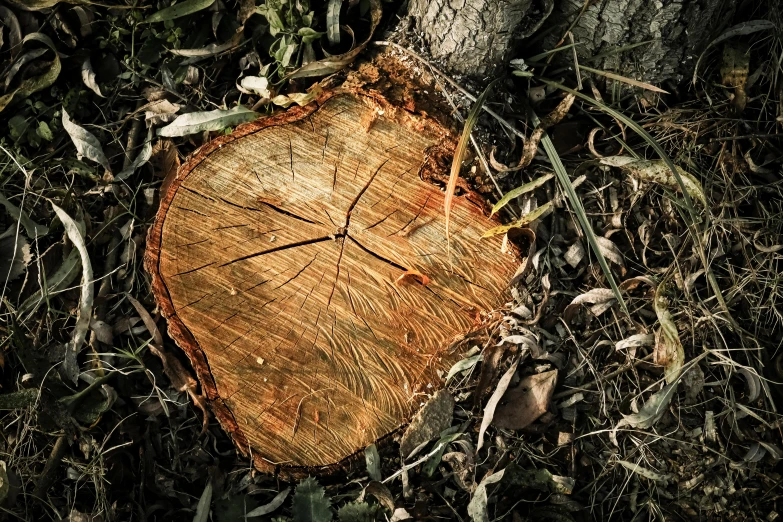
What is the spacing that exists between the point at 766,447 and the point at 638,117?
96 cm

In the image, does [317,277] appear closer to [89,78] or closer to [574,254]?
[574,254]

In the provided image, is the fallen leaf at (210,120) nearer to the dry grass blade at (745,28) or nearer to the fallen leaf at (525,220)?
the fallen leaf at (525,220)

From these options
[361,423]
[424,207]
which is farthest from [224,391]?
[424,207]

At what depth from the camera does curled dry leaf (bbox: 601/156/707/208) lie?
1711 millimetres

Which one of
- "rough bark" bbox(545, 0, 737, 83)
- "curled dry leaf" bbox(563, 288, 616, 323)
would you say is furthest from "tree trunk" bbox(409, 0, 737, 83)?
"curled dry leaf" bbox(563, 288, 616, 323)

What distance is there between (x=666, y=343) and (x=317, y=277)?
91 cm

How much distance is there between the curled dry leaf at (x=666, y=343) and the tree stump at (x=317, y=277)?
43 cm

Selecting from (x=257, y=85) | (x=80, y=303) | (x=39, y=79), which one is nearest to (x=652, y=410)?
(x=257, y=85)

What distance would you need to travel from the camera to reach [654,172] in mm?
1740

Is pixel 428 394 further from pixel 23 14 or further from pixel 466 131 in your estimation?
pixel 23 14

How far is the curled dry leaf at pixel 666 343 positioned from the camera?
1648mm

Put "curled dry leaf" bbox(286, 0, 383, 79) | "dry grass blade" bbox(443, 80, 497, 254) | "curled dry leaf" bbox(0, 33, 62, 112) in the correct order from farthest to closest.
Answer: "curled dry leaf" bbox(0, 33, 62, 112), "curled dry leaf" bbox(286, 0, 383, 79), "dry grass blade" bbox(443, 80, 497, 254)

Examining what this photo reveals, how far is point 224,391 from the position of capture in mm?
1538

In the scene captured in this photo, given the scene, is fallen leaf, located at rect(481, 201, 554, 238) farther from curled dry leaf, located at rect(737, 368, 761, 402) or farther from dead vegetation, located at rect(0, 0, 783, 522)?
curled dry leaf, located at rect(737, 368, 761, 402)
